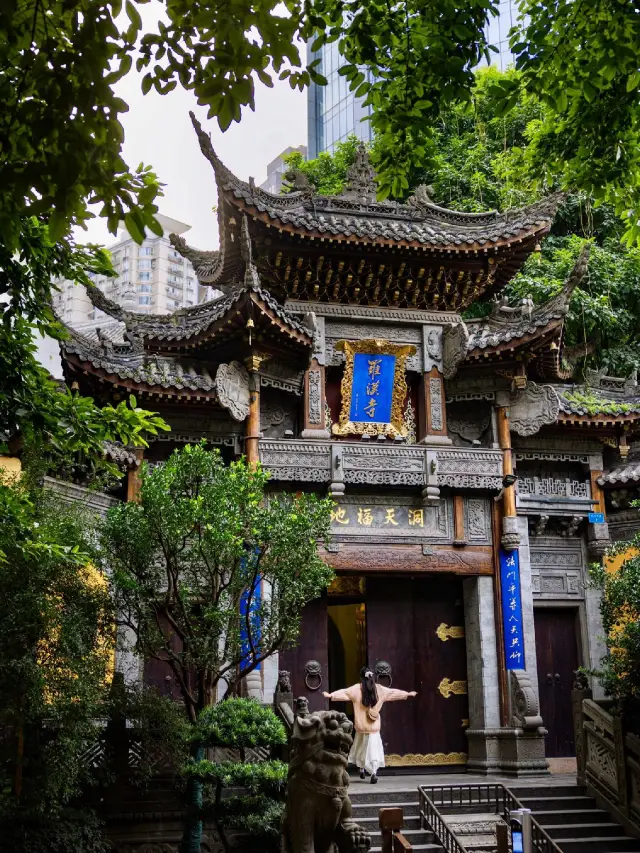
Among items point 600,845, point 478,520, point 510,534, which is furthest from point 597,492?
point 600,845

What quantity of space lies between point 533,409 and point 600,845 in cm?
664

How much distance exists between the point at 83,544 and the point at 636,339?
48.3ft

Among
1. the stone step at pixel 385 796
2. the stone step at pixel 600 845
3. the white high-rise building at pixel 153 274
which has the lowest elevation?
the stone step at pixel 600 845

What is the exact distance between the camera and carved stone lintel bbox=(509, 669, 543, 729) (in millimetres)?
12711

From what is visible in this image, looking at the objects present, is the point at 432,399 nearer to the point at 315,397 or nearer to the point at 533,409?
the point at 533,409

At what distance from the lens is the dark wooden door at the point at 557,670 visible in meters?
14.1

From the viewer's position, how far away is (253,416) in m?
13.3

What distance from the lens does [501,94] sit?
21.8ft

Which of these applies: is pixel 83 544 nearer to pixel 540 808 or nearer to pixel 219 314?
pixel 219 314

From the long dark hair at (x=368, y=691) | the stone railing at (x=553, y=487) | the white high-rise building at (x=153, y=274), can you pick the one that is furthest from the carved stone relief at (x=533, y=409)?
the white high-rise building at (x=153, y=274)

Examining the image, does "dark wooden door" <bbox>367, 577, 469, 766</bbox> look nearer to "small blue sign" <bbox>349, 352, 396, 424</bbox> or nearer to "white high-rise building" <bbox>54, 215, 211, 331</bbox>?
"small blue sign" <bbox>349, 352, 396, 424</bbox>

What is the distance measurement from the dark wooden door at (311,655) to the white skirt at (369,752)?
1.47m

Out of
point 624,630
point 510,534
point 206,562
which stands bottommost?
point 624,630

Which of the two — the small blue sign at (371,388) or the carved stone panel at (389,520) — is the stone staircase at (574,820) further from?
the small blue sign at (371,388)
